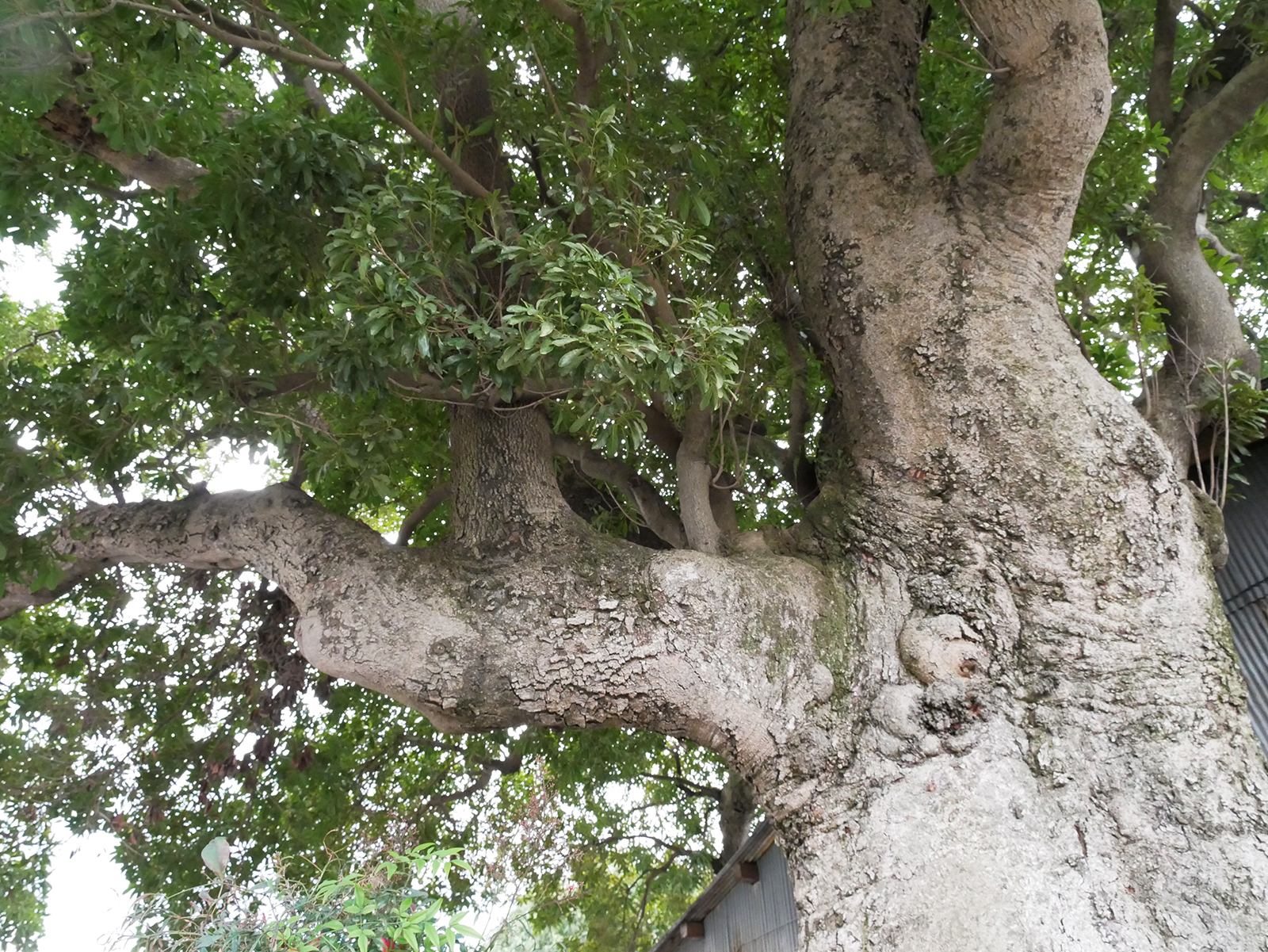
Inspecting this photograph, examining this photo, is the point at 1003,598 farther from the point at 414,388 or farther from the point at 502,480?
the point at 414,388

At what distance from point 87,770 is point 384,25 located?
5382mm

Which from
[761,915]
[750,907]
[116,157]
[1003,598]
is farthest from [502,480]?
[750,907]

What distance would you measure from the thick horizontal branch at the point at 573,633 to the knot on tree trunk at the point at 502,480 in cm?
13

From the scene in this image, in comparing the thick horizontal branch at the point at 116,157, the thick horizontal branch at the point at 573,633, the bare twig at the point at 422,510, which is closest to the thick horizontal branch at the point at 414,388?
the thick horizontal branch at the point at 573,633

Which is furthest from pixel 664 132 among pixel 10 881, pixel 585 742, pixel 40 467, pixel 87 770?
pixel 10 881

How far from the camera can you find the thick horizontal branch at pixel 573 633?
3.47 meters

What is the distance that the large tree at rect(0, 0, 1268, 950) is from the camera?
310 centimetres

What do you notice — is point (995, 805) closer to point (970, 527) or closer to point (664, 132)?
point (970, 527)

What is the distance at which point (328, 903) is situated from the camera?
2.52 meters

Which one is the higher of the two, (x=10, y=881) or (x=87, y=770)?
(x=87, y=770)

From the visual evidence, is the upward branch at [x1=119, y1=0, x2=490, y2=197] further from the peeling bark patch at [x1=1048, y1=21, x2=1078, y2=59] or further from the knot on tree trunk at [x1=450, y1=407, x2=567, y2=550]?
the peeling bark patch at [x1=1048, y1=21, x2=1078, y2=59]

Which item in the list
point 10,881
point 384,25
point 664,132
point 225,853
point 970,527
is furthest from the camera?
point 10,881

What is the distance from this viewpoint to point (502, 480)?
4.11 m

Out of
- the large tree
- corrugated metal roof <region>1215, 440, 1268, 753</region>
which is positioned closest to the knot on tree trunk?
the large tree
